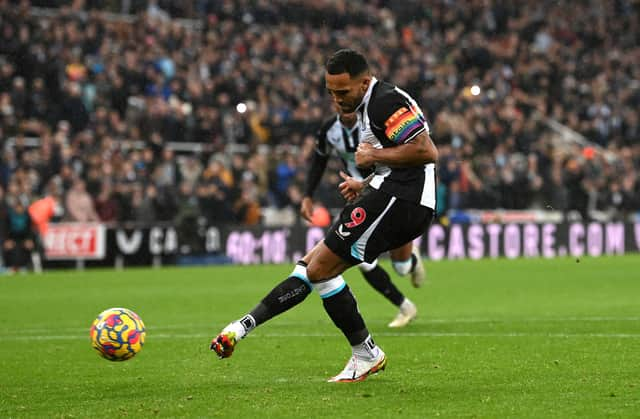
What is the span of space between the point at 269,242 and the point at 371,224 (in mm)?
18961

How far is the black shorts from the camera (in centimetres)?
755

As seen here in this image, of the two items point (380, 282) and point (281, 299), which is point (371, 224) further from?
point (380, 282)

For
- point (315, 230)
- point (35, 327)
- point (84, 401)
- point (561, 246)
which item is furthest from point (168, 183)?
point (84, 401)

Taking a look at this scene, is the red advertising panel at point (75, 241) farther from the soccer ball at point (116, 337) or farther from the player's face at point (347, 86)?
the player's face at point (347, 86)

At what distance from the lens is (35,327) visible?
12508mm

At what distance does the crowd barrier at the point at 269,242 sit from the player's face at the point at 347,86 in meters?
17.4

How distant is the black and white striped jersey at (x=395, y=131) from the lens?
24.4 feet

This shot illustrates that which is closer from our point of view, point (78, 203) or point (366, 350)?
point (366, 350)

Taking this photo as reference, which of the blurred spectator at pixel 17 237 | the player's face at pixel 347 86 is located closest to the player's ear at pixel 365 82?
the player's face at pixel 347 86

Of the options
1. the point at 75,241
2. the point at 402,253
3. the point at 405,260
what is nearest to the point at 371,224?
the point at 402,253

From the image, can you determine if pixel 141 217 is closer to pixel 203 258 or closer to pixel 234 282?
pixel 203 258

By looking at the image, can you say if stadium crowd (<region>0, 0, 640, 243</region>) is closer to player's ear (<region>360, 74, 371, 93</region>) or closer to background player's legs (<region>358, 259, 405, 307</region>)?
background player's legs (<region>358, 259, 405, 307</region>)

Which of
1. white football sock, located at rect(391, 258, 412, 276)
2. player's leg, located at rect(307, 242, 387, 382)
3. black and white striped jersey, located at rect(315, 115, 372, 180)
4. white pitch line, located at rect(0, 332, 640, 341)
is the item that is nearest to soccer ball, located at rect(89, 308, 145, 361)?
player's leg, located at rect(307, 242, 387, 382)

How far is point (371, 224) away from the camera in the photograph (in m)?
7.55
